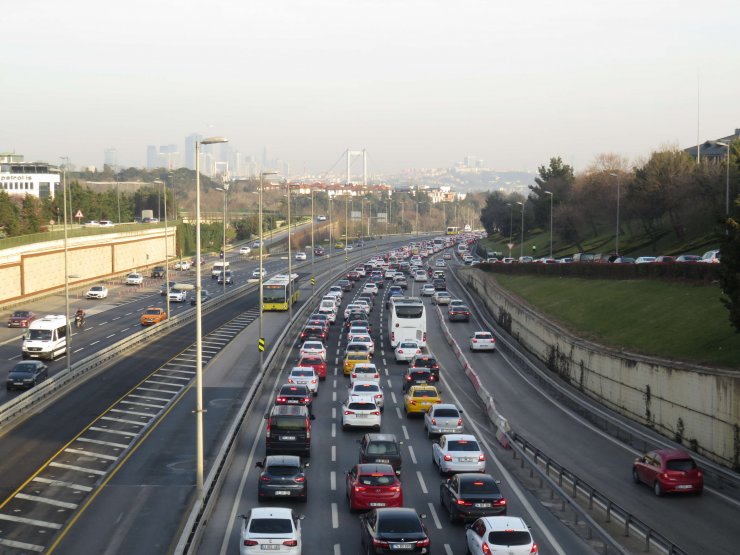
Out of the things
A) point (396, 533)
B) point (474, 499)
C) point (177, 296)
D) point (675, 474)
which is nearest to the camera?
point (396, 533)

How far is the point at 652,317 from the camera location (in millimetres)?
46719

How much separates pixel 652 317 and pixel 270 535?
30.9 m

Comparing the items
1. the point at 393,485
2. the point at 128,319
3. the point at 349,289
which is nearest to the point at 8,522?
the point at 393,485

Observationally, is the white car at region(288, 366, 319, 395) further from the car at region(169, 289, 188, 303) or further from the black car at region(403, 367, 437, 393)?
the car at region(169, 289, 188, 303)

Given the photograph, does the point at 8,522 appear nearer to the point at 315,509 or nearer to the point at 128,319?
the point at 315,509

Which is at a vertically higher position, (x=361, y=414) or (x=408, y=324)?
(x=408, y=324)

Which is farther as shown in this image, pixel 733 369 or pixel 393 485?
pixel 733 369

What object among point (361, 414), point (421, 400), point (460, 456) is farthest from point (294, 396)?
point (460, 456)

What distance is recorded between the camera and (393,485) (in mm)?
25141

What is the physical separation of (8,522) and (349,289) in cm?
7605

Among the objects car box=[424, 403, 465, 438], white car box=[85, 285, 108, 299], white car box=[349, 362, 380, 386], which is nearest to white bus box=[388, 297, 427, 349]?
white car box=[349, 362, 380, 386]

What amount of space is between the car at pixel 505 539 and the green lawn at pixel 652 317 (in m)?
17.0

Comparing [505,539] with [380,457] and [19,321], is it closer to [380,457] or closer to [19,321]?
[380,457]

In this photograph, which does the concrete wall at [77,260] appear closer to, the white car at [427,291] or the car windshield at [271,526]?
the white car at [427,291]
